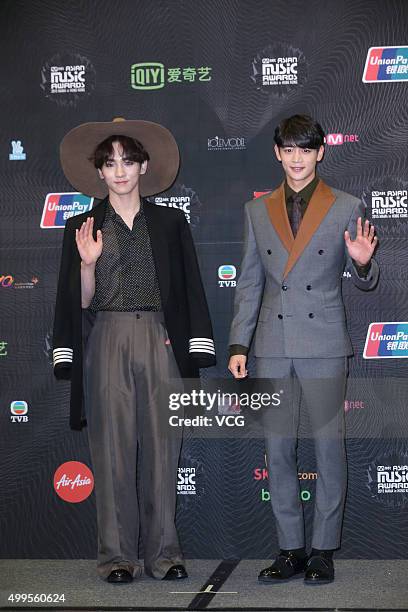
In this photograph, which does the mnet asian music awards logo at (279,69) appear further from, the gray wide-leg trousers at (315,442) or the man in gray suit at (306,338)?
the gray wide-leg trousers at (315,442)

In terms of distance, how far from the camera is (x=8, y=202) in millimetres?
4965

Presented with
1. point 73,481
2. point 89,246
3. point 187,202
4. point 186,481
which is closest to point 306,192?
point 187,202

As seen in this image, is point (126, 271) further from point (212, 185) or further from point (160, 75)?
point (160, 75)

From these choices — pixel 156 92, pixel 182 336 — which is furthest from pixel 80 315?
pixel 156 92

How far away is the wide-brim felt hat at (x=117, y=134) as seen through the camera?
4.49 meters

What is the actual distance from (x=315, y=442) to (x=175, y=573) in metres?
0.82

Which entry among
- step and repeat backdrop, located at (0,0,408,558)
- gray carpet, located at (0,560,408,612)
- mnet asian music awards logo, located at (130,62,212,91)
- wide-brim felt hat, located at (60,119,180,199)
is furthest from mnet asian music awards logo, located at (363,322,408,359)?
mnet asian music awards logo, located at (130,62,212,91)

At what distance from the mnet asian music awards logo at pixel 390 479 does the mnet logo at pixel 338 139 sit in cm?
148

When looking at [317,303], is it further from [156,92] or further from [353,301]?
[156,92]

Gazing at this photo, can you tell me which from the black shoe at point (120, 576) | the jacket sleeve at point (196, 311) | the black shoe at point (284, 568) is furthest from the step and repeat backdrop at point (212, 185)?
the black shoe at point (120, 576)

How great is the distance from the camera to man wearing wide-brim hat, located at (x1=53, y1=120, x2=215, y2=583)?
4348 mm

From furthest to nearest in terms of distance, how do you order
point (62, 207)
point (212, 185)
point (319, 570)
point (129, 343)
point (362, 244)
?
point (62, 207) < point (212, 185) < point (129, 343) < point (319, 570) < point (362, 244)

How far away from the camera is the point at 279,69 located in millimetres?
4801

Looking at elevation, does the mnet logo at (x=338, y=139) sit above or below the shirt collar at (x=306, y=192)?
above
